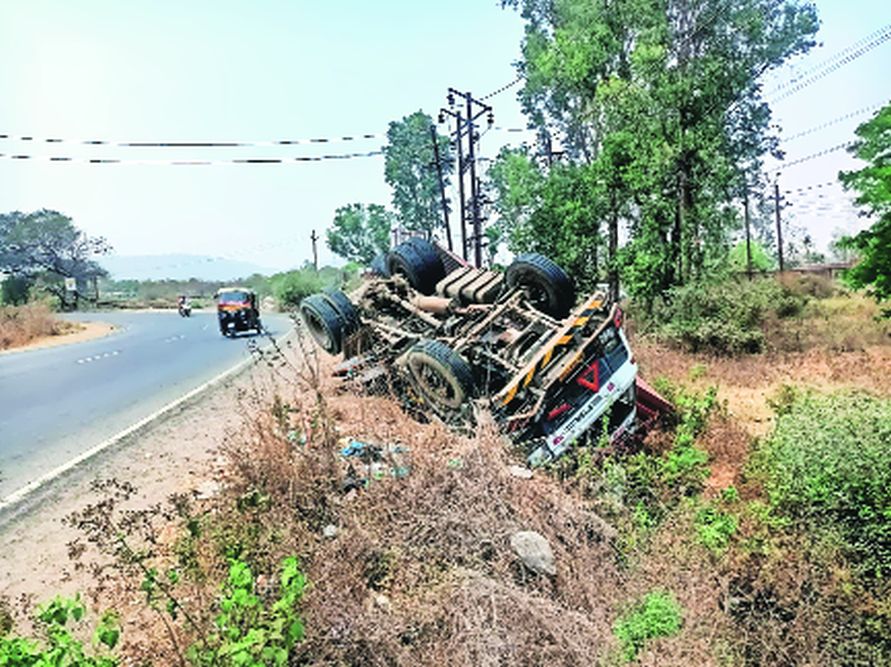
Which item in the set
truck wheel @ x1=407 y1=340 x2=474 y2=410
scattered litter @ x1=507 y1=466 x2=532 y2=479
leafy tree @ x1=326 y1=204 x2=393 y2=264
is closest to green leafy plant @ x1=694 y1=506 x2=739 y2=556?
scattered litter @ x1=507 y1=466 x2=532 y2=479

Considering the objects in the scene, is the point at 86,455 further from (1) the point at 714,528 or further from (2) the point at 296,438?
(1) the point at 714,528

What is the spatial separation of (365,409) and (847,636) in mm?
4560

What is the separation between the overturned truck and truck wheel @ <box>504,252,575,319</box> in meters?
0.02

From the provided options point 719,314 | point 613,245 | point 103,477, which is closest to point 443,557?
point 103,477

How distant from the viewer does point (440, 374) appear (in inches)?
266

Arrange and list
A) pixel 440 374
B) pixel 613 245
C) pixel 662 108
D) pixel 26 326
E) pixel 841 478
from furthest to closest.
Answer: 1. pixel 26 326
2. pixel 613 245
3. pixel 662 108
4. pixel 440 374
5. pixel 841 478

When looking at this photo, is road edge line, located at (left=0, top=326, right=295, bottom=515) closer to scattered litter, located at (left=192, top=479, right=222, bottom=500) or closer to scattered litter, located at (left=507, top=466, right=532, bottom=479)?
scattered litter, located at (left=192, top=479, right=222, bottom=500)

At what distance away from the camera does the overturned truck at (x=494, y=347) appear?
21.8 ft

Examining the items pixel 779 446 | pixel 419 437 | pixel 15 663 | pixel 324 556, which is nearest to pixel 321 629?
pixel 324 556

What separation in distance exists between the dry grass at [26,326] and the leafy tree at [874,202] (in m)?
27.1

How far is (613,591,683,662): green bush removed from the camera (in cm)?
414

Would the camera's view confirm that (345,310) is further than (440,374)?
Yes

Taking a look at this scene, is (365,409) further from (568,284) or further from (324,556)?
(568,284)

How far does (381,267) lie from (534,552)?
6.66 meters
